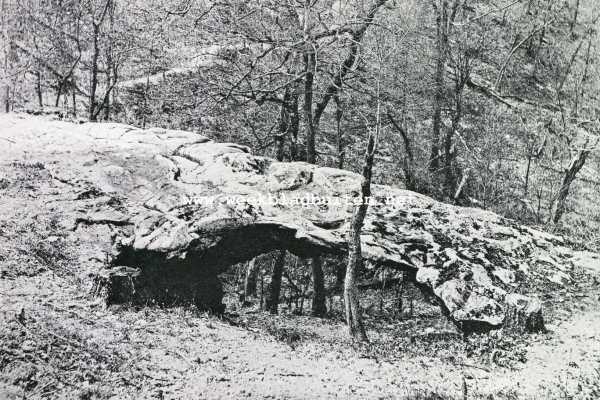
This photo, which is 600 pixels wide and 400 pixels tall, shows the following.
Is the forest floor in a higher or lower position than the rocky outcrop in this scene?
lower

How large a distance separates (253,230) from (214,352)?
10.5 ft

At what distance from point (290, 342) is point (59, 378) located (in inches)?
190

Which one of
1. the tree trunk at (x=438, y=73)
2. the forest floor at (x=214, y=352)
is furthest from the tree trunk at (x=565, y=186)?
the forest floor at (x=214, y=352)

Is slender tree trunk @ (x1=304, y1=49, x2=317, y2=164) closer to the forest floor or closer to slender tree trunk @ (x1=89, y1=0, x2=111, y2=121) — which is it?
the forest floor

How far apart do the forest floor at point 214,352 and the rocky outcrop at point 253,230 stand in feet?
1.99

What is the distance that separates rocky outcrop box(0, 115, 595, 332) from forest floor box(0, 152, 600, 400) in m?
0.61

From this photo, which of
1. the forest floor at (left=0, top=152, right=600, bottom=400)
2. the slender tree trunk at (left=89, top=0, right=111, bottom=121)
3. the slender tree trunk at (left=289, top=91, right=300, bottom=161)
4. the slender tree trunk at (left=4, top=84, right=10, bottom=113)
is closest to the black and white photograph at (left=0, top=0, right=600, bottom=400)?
the forest floor at (left=0, top=152, right=600, bottom=400)

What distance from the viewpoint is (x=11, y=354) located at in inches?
288

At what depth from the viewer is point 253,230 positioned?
38.3ft

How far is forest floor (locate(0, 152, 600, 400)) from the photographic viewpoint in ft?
25.2

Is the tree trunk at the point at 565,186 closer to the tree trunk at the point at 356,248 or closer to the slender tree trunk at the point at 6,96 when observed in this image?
the tree trunk at the point at 356,248

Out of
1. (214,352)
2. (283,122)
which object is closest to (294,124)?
(283,122)

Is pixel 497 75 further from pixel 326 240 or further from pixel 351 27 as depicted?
pixel 326 240

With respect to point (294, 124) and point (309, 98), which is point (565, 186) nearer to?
point (294, 124)
